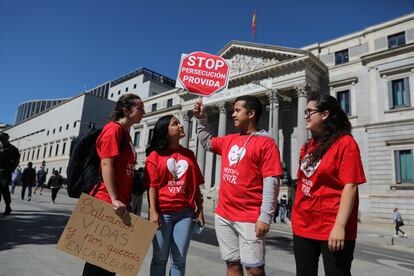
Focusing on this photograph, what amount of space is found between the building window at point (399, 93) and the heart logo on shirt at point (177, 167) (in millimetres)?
24897

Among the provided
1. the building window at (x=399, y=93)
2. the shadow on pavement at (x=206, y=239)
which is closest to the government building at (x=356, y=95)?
the building window at (x=399, y=93)

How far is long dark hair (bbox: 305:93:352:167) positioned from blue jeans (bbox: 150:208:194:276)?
1353 mm

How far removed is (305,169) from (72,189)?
6.83ft

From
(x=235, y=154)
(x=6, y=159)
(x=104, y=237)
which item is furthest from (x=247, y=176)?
(x=6, y=159)

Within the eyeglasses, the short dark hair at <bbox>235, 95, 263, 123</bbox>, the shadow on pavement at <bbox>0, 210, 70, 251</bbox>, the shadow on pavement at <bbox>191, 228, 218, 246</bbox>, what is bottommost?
the shadow on pavement at <bbox>191, 228, 218, 246</bbox>

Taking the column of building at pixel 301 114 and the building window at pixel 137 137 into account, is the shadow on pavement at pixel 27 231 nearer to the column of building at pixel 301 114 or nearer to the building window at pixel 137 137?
the column of building at pixel 301 114

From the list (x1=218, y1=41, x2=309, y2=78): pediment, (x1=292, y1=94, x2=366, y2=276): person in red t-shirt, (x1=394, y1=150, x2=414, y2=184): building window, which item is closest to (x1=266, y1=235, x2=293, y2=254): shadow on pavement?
(x1=292, y1=94, x2=366, y2=276): person in red t-shirt

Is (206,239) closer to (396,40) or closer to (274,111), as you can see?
(274,111)

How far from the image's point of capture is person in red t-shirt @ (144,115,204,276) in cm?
299

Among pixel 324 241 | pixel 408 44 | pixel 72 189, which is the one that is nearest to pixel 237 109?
pixel 324 241

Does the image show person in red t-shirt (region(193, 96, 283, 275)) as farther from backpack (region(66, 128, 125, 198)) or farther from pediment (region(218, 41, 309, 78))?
pediment (region(218, 41, 309, 78))

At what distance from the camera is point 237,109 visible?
3.17m

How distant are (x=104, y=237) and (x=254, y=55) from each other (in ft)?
104

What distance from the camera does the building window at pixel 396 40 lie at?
24806 millimetres
